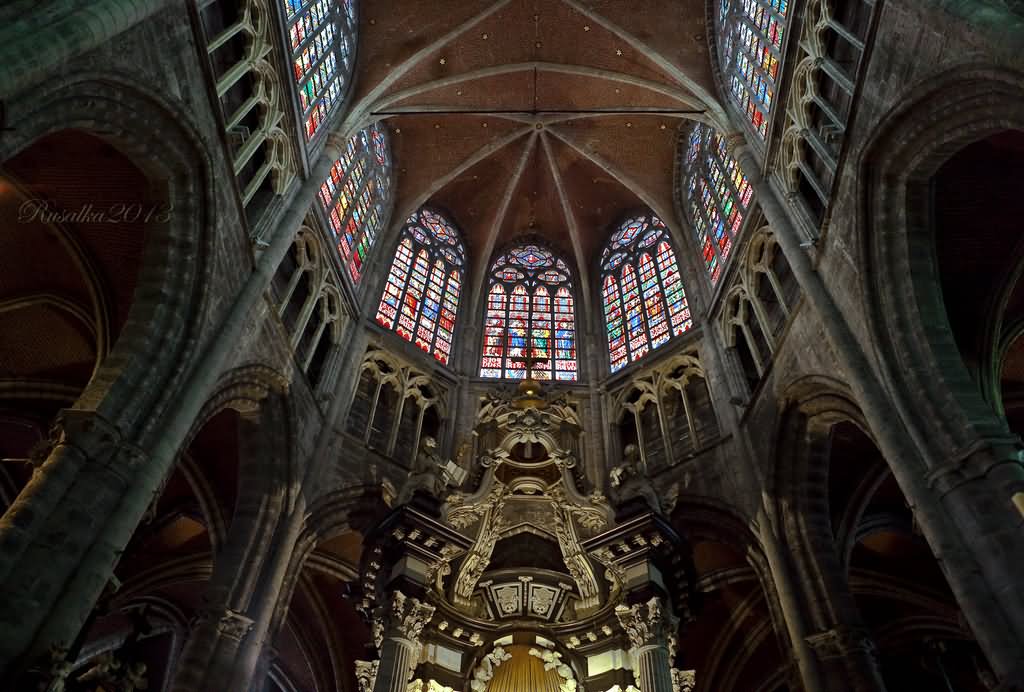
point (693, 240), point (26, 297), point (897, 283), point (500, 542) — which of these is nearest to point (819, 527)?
point (897, 283)

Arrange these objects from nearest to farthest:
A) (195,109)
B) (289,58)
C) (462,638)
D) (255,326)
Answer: (462,638) → (195,109) → (255,326) → (289,58)

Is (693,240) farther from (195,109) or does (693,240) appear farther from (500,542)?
(195,109)

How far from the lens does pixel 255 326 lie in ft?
40.2

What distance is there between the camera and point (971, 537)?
7363 millimetres

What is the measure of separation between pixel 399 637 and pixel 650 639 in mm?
3123

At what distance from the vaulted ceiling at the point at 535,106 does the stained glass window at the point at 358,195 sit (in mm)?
921

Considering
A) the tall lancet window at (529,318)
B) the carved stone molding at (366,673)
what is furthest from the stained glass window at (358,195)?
the carved stone molding at (366,673)

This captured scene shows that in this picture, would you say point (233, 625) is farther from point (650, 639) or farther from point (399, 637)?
point (650, 639)

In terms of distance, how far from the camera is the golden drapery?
9367 millimetres

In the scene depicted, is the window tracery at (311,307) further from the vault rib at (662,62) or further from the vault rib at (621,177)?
the vault rib at (662,62)

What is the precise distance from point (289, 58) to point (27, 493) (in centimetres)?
994

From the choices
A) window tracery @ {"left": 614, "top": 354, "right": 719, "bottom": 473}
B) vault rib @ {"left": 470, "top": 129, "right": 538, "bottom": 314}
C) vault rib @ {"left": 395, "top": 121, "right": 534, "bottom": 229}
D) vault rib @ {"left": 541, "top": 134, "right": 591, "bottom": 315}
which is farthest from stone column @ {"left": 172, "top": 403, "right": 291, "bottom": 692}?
vault rib @ {"left": 541, "top": 134, "right": 591, "bottom": 315}

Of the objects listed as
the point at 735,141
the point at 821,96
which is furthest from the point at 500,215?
the point at 821,96

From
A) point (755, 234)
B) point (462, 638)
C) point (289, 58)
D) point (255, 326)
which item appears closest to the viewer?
point (462, 638)
